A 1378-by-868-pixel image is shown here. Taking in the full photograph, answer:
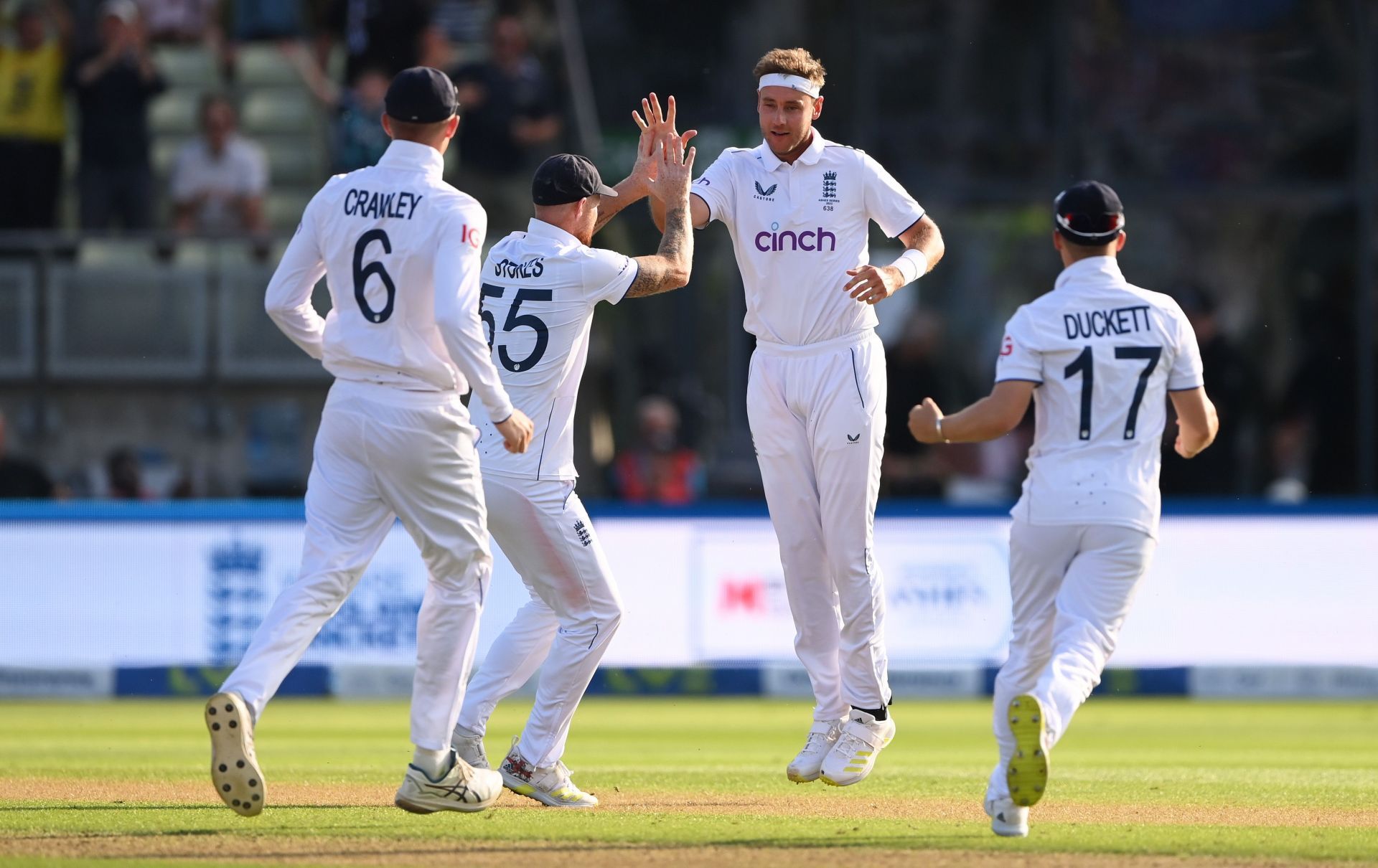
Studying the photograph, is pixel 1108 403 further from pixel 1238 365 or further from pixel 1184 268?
pixel 1184 268

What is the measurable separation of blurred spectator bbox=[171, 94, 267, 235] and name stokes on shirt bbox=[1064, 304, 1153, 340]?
1185 cm

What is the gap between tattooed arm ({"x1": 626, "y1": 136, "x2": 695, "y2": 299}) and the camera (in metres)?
7.71

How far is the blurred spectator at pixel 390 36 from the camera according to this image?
17328mm

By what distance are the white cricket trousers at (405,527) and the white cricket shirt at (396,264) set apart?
0.34 feet

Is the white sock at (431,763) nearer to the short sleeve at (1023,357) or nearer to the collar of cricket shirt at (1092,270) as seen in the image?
the short sleeve at (1023,357)

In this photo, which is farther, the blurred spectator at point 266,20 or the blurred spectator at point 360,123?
the blurred spectator at point 266,20

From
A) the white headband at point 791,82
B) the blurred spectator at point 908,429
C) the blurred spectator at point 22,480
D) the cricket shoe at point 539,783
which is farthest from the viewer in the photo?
the blurred spectator at point 908,429

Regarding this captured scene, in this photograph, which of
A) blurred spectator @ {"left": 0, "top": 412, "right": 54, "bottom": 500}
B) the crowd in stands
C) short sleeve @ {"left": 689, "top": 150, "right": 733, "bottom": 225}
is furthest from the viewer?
the crowd in stands

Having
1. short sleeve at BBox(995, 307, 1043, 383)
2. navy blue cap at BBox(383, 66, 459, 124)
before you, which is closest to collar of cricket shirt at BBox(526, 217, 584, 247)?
navy blue cap at BBox(383, 66, 459, 124)

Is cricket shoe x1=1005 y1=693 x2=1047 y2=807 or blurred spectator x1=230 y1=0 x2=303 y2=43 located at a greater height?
blurred spectator x1=230 y1=0 x2=303 y2=43

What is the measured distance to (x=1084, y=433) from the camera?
691 cm

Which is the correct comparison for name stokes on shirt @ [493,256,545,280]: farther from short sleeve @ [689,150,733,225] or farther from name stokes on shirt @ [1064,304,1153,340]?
name stokes on shirt @ [1064,304,1153,340]

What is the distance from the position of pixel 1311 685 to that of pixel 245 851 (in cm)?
967

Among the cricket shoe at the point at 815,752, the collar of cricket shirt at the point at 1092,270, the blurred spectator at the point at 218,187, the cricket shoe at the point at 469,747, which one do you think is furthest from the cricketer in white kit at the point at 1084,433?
the blurred spectator at the point at 218,187
